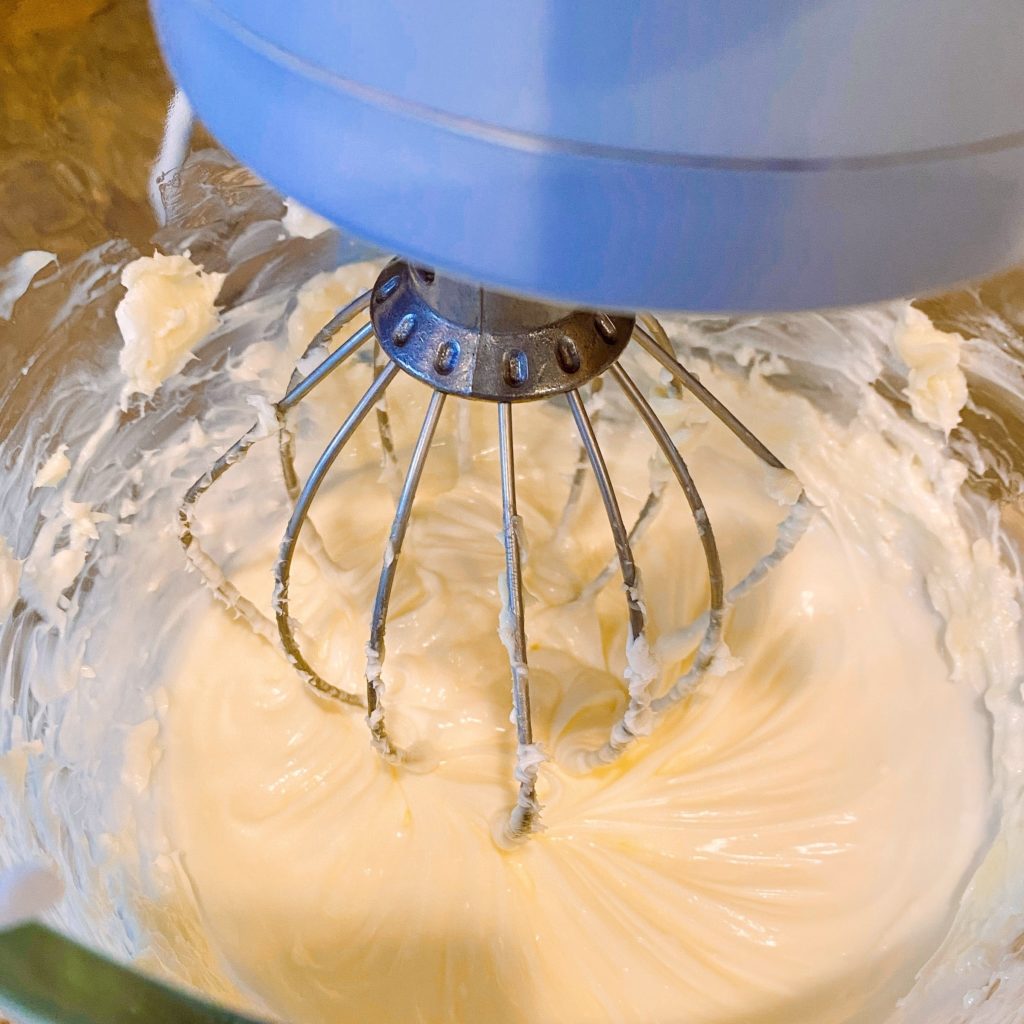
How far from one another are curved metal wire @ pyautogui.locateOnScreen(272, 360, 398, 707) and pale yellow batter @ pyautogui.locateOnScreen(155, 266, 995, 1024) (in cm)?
8

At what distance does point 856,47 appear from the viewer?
20cm

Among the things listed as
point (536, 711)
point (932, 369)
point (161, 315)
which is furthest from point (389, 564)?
point (932, 369)

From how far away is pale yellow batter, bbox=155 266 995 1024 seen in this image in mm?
662

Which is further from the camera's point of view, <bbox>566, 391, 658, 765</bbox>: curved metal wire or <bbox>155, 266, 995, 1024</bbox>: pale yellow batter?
<bbox>155, 266, 995, 1024</bbox>: pale yellow batter

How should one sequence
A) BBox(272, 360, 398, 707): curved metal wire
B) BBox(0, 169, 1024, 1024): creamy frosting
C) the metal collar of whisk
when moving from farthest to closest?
BBox(0, 169, 1024, 1024): creamy frosting < BBox(272, 360, 398, 707): curved metal wire < the metal collar of whisk

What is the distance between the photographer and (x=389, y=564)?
492mm

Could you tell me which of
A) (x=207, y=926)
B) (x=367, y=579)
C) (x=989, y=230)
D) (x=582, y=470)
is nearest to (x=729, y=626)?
(x=582, y=470)

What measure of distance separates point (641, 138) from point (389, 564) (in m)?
0.32

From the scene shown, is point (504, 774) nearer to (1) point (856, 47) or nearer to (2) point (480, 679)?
(2) point (480, 679)

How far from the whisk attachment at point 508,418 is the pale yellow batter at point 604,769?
0.05 meters

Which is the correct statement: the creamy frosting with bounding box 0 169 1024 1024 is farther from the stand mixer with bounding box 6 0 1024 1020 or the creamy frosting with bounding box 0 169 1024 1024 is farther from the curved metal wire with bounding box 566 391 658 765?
the stand mixer with bounding box 6 0 1024 1020

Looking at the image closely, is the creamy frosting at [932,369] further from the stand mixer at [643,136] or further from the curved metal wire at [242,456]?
the stand mixer at [643,136]

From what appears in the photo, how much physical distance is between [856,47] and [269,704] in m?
0.67

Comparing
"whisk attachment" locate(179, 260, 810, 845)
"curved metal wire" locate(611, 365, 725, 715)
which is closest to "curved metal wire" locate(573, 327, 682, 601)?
"whisk attachment" locate(179, 260, 810, 845)
